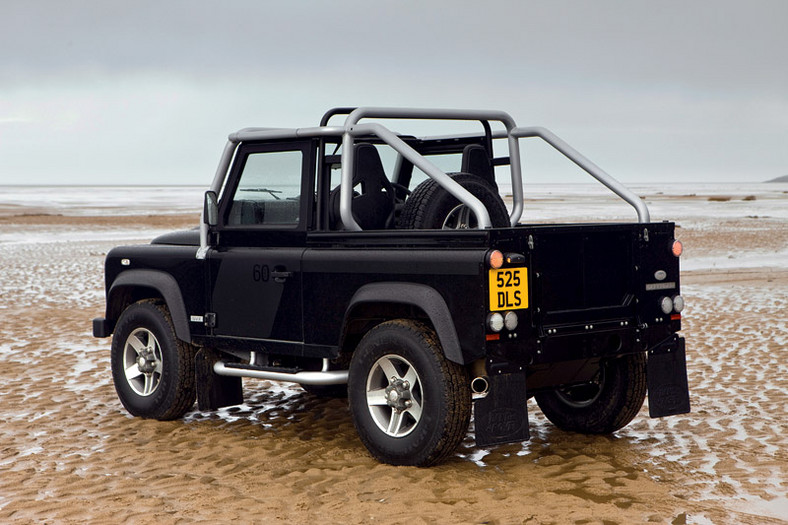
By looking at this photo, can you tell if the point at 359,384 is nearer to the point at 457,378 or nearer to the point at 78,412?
the point at 457,378

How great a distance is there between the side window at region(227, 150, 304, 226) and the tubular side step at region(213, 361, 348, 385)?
3.32 ft

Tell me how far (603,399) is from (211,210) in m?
2.99

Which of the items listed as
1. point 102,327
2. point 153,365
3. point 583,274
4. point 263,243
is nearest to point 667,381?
point 583,274

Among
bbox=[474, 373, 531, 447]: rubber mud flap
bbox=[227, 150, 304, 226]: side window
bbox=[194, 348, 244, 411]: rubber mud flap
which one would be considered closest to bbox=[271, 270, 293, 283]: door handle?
bbox=[227, 150, 304, 226]: side window

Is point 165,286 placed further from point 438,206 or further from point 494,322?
point 494,322

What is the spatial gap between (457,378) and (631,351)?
1268 mm

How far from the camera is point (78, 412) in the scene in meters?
8.61

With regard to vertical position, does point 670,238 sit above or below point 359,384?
above

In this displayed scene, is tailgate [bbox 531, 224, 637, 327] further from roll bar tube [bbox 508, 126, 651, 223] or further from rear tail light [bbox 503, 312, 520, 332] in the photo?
roll bar tube [bbox 508, 126, 651, 223]

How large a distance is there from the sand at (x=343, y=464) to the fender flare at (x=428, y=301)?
785 mm

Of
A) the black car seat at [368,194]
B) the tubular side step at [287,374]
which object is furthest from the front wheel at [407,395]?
the black car seat at [368,194]

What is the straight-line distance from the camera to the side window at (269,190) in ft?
24.4

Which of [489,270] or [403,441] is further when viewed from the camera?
[403,441]

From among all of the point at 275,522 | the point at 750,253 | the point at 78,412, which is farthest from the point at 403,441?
the point at 750,253
